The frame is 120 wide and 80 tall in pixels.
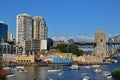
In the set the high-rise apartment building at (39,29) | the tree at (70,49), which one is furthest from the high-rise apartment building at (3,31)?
the tree at (70,49)

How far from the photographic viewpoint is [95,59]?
457 ft

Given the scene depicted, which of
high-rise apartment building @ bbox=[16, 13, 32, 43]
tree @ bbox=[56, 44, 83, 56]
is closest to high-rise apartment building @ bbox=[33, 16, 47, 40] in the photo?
high-rise apartment building @ bbox=[16, 13, 32, 43]

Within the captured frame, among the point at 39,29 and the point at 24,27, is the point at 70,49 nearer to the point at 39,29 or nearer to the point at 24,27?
the point at 39,29

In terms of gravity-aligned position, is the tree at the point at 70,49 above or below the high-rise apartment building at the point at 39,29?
below

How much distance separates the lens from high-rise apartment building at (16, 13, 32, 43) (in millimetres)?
177250

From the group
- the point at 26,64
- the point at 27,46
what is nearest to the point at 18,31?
the point at 27,46

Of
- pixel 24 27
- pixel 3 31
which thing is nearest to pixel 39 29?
pixel 24 27

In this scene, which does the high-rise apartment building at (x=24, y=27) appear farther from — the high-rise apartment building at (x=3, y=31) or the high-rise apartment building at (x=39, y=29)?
the high-rise apartment building at (x=3, y=31)

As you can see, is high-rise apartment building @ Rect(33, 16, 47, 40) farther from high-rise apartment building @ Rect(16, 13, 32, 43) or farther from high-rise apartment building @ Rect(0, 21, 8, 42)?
high-rise apartment building @ Rect(0, 21, 8, 42)

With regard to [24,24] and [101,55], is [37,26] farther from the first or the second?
[101,55]

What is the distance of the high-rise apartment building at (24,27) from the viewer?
177250mm

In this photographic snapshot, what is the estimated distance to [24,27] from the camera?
179 m

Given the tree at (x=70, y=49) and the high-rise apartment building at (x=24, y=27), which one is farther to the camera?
the high-rise apartment building at (x=24, y=27)

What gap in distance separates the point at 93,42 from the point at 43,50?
3285cm
